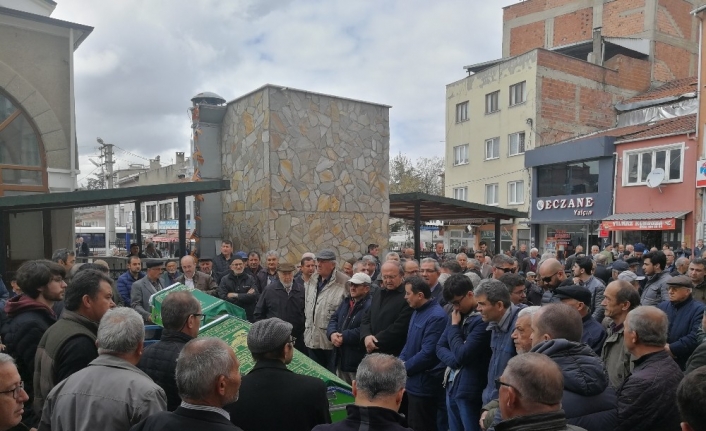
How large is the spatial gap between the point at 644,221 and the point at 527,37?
2137 cm

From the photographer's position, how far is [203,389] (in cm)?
224

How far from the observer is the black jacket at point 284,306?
21.0 feet

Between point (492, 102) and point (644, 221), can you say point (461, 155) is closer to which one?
point (492, 102)

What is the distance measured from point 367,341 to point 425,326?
67 centimetres

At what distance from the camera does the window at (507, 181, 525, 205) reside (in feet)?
89.8

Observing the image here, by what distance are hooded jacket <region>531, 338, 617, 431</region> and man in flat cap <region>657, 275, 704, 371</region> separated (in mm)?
2472

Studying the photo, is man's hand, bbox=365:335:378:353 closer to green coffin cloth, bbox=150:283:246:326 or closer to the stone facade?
green coffin cloth, bbox=150:283:246:326

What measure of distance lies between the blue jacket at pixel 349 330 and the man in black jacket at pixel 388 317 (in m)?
0.15

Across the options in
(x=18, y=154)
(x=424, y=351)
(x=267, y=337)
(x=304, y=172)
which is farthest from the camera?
(x=304, y=172)

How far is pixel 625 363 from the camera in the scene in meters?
3.82

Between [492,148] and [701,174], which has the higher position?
[492,148]

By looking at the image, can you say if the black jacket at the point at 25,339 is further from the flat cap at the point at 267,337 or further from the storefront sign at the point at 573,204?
the storefront sign at the point at 573,204

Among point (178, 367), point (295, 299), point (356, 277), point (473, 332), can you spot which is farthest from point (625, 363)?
point (295, 299)

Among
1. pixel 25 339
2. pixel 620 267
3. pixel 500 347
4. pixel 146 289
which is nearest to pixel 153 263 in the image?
pixel 146 289
